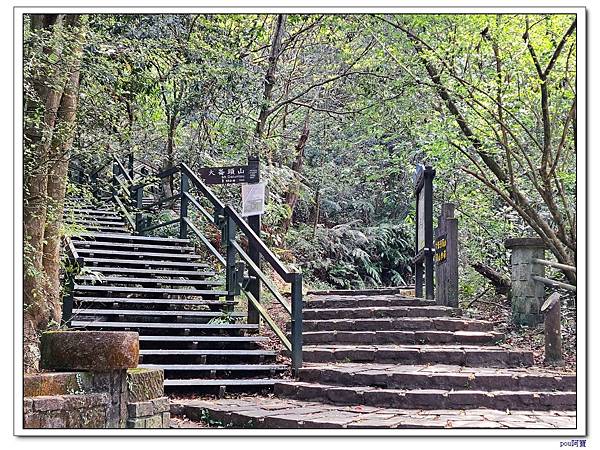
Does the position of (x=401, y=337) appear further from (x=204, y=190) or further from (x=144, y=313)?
(x=204, y=190)

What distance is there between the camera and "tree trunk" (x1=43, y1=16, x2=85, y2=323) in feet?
19.0

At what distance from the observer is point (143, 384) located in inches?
177

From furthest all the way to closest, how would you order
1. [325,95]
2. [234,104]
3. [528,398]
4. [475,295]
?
1. [325,95]
2. [234,104]
3. [475,295]
4. [528,398]

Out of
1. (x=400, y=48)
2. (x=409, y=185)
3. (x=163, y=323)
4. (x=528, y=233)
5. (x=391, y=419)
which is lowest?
(x=391, y=419)

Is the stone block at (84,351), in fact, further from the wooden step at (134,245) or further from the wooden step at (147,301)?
the wooden step at (134,245)

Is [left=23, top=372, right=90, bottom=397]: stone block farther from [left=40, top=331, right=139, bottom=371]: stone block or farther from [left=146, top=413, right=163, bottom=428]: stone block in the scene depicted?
[left=146, top=413, right=163, bottom=428]: stone block

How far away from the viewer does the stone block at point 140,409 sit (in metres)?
4.38

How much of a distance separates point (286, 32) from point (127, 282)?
5.73 metres

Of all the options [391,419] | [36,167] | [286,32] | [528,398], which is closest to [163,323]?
[36,167]

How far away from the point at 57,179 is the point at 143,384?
Result: 2.16 m

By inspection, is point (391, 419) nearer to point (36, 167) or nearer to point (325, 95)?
point (36, 167)

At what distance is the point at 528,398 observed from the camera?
226 inches

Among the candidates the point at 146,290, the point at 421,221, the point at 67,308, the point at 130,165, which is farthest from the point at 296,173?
the point at 67,308

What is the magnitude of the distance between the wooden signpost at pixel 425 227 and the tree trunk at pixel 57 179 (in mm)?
4379
